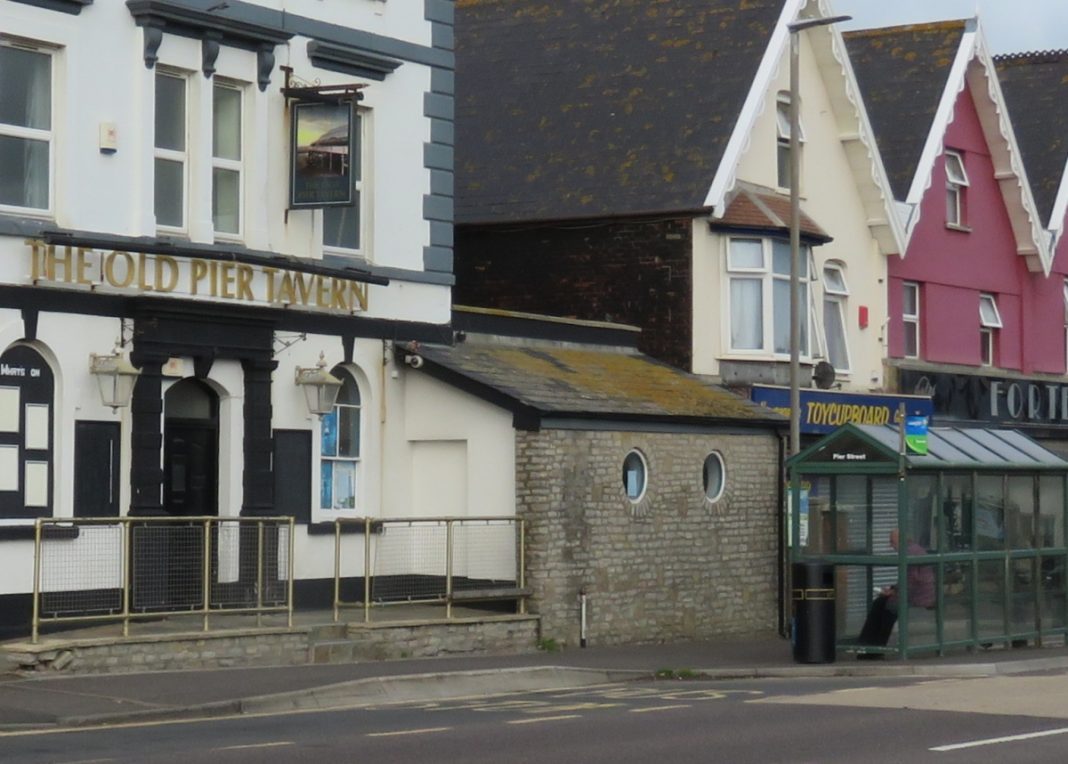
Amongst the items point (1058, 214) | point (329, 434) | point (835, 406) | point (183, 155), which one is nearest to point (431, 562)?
point (329, 434)

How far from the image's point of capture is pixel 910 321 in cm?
3781

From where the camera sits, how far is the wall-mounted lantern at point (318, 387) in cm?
2502

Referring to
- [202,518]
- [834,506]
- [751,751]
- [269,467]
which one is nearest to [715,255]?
[834,506]

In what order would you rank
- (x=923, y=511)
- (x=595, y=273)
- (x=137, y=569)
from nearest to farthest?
1. (x=137, y=569)
2. (x=923, y=511)
3. (x=595, y=273)

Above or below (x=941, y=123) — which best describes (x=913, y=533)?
below

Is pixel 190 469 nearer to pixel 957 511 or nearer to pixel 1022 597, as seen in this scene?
pixel 957 511

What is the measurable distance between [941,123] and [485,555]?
52.7 ft

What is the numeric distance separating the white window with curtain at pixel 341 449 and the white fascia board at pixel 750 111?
7518mm

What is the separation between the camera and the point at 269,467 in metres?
24.8

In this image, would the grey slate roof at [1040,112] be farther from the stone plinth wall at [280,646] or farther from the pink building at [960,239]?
the stone plinth wall at [280,646]

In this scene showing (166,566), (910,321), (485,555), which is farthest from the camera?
(910,321)

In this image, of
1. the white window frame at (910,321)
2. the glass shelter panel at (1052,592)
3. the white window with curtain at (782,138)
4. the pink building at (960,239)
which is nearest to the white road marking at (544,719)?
the glass shelter panel at (1052,592)

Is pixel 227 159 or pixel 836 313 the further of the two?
pixel 836 313

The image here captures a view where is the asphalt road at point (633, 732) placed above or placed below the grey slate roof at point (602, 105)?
below
